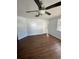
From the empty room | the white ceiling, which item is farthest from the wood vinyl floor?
the white ceiling

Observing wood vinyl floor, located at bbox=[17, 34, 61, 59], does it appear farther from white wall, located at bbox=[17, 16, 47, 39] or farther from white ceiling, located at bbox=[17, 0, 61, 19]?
white ceiling, located at bbox=[17, 0, 61, 19]

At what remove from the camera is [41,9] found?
1.34 meters

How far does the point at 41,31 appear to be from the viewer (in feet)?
4.51

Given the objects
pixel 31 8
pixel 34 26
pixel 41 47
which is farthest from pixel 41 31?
pixel 31 8

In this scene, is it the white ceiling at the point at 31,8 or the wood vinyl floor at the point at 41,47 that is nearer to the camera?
the white ceiling at the point at 31,8

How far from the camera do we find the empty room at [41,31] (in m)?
1.21

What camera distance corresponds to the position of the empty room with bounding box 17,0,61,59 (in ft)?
3.99

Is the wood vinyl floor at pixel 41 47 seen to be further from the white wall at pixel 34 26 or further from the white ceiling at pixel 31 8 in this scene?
the white ceiling at pixel 31 8

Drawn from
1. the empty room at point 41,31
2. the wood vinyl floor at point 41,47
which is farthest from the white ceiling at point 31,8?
the wood vinyl floor at point 41,47

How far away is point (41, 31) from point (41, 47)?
271mm
